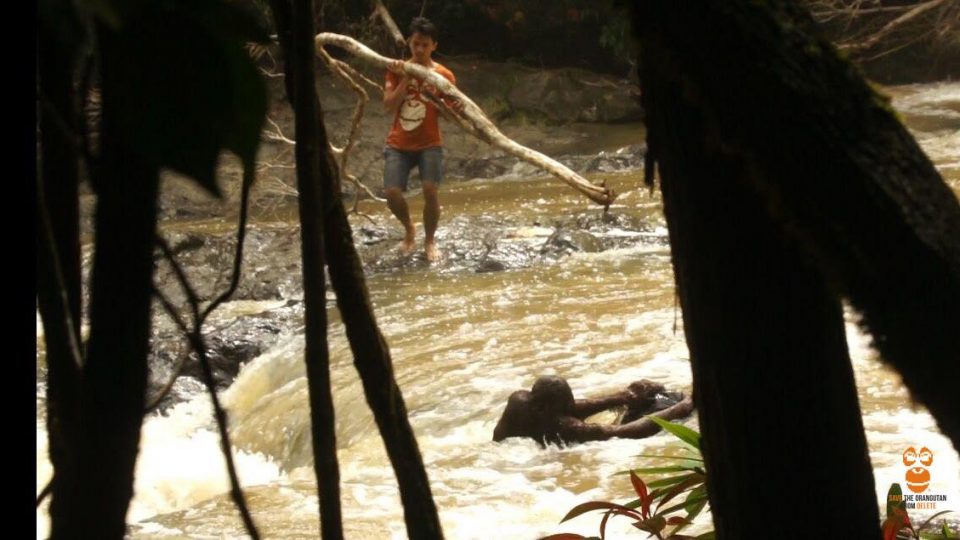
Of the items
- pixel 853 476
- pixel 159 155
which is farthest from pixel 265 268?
pixel 159 155

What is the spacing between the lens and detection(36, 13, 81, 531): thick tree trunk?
3.10 ft

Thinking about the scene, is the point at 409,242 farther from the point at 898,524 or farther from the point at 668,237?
the point at 668,237

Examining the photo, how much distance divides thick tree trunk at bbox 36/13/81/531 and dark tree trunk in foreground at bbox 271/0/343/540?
205mm

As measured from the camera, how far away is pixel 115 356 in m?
0.99

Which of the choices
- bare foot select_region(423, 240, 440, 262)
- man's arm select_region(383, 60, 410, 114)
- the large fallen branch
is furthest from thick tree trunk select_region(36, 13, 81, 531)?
bare foot select_region(423, 240, 440, 262)

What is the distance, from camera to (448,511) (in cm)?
396

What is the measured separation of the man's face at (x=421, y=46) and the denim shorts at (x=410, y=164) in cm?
79

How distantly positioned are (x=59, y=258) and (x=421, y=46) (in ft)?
20.2

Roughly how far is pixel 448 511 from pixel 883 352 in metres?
2.92

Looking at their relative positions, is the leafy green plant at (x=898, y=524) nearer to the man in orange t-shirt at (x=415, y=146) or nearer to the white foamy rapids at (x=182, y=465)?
the white foamy rapids at (x=182, y=465)

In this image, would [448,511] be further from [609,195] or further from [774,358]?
[609,195]

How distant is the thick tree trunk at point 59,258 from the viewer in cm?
94


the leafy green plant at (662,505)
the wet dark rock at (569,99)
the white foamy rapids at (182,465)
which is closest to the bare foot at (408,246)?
the white foamy rapids at (182,465)

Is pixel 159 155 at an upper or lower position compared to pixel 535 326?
upper
